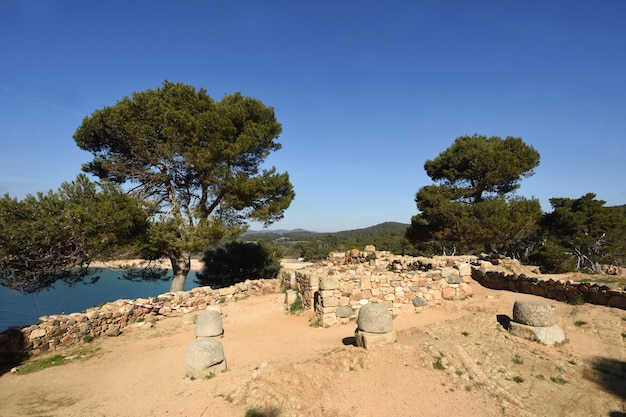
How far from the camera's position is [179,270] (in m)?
15.2

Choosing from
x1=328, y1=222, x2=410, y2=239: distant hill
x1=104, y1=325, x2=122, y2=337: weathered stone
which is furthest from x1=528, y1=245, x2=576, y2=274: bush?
x1=328, y1=222, x2=410, y2=239: distant hill

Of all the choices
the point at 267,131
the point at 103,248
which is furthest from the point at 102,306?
the point at 267,131

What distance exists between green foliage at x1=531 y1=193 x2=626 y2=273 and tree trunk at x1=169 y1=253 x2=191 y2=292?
21097 mm

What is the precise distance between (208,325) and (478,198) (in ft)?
64.3

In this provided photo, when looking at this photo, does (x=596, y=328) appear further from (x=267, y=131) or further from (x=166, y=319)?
(x=267, y=131)

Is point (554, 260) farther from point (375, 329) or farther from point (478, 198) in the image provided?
point (375, 329)

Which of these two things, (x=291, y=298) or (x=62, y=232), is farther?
(x=291, y=298)

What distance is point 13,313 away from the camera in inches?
688

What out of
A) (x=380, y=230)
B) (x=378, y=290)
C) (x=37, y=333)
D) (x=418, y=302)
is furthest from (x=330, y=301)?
(x=380, y=230)

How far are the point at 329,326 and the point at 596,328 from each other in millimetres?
6746

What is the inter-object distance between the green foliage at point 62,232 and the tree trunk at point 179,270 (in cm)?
270

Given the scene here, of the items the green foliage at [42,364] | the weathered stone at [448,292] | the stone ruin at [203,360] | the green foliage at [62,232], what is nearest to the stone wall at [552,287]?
the weathered stone at [448,292]

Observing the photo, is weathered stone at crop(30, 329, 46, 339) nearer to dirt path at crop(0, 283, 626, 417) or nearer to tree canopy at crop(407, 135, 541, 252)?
dirt path at crop(0, 283, 626, 417)

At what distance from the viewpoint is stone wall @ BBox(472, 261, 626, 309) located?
808cm
